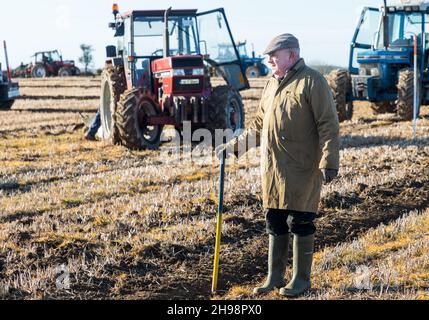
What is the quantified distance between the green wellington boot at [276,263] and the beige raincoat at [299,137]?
12.8 inches

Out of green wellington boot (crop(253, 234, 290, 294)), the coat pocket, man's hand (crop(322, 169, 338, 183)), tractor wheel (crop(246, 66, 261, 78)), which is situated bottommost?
tractor wheel (crop(246, 66, 261, 78))

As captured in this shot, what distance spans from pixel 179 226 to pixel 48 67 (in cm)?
4178

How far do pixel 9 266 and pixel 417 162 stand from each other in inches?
254

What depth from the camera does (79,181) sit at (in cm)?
983

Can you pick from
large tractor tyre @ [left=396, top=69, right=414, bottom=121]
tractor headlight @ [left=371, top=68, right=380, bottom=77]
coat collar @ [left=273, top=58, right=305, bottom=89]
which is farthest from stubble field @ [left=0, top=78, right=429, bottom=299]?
tractor headlight @ [left=371, top=68, right=380, bottom=77]

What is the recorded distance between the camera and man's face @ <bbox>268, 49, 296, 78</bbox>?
16.7ft

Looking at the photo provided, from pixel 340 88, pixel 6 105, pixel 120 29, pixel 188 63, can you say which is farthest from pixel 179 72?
pixel 6 105

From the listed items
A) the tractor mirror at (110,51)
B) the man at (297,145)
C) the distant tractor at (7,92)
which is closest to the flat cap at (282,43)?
the man at (297,145)

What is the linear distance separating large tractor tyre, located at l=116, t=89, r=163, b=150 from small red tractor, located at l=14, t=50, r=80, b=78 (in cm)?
3580

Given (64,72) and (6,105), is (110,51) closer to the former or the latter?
(6,105)

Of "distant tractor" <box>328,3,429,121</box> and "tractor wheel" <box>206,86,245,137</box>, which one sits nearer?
"tractor wheel" <box>206,86,245,137</box>

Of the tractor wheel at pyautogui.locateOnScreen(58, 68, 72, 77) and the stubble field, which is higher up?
the stubble field

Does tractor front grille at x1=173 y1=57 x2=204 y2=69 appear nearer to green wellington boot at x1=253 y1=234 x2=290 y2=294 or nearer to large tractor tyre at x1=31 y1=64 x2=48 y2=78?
green wellington boot at x1=253 y1=234 x2=290 y2=294

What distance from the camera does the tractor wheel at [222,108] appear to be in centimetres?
1277
